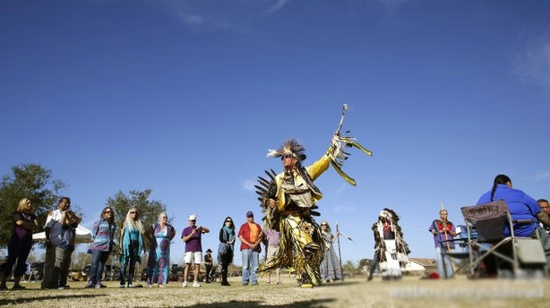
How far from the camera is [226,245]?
42.8 ft

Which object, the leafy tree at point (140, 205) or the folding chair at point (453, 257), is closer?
the folding chair at point (453, 257)

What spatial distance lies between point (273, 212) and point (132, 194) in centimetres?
4390

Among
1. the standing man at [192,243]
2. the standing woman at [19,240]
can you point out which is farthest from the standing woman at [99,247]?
the standing man at [192,243]

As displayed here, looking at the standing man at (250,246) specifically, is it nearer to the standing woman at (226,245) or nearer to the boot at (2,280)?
the standing woman at (226,245)

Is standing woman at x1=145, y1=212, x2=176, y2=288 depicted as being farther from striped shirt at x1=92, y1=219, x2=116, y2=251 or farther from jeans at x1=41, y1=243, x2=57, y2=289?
jeans at x1=41, y1=243, x2=57, y2=289

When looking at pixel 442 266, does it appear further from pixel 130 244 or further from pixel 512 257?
pixel 130 244

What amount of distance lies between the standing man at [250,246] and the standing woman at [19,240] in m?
5.93

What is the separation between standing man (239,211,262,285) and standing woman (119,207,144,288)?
3.20 metres

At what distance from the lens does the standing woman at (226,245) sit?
42.5ft

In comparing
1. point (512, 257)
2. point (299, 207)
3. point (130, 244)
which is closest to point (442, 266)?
point (512, 257)

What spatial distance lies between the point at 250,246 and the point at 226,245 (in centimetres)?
95

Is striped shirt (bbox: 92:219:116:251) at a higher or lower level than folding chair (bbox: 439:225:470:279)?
higher

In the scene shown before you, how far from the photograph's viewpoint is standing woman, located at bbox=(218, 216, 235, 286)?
1295 cm

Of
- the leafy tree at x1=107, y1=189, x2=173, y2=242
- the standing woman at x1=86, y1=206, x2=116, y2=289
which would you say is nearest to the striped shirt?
the standing woman at x1=86, y1=206, x2=116, y2=289
